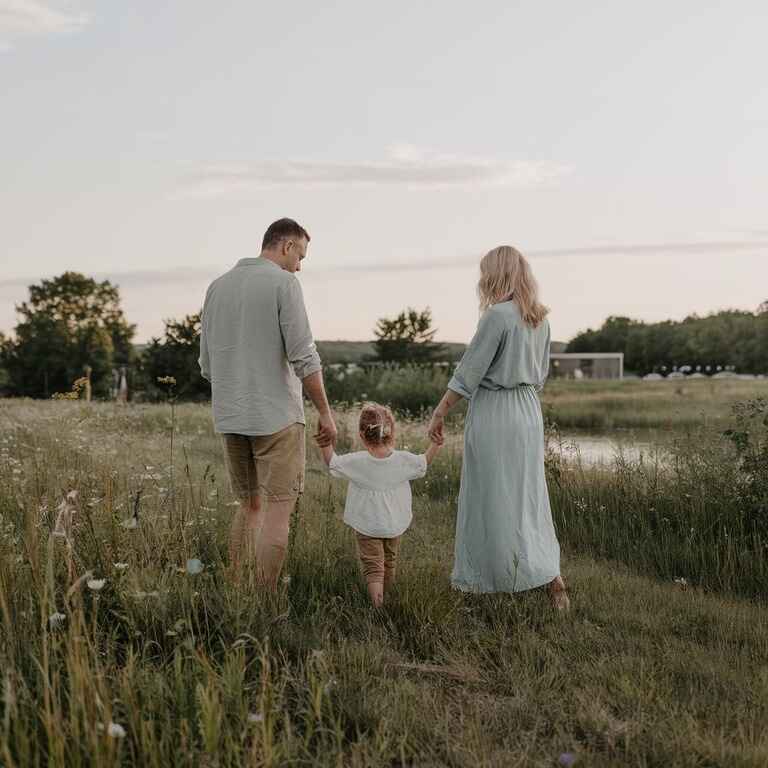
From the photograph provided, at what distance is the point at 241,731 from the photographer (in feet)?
9.77

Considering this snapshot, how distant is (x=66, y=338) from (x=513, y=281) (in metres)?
52.0

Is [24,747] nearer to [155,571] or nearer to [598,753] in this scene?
[155,571]

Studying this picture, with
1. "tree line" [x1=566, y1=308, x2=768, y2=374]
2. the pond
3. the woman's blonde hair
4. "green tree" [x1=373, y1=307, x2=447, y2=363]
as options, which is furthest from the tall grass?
"tree line" [x1=566, y1=308, x2=768, y2=374]

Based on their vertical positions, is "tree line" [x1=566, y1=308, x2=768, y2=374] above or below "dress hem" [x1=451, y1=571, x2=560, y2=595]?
above

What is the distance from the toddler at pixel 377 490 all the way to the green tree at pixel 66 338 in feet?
139

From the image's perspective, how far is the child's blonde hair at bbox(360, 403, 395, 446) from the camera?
4672 millimetres

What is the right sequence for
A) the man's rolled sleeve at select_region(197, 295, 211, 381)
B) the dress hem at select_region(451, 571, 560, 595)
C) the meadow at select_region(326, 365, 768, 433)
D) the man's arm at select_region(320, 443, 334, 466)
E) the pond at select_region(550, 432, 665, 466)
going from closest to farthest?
the man's arm at select_region(320, 443, 334, 466) → the dress hem at select_region(451, 571, 560, 595) → the man's rolled sleeve at select_region(197, 295, 211, 381) → the pond at select_region(550, 432, 665, 466) → the meadow at select_region(326, 365, 768, 433)

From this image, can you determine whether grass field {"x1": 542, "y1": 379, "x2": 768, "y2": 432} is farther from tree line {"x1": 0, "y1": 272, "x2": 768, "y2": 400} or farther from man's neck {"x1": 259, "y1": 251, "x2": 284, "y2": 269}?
man's neck {"x1": 259, "y1": 251, "x2": 284, "y2": 269}

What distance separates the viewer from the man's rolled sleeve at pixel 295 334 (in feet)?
15.3

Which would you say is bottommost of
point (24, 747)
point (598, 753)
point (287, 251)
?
point (598, 753)

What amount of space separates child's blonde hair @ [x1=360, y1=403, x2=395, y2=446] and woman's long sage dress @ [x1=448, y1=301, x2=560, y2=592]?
45 centimetres

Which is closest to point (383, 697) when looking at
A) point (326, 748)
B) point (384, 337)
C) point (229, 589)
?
point (326, 748)

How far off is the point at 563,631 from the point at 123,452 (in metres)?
6.95

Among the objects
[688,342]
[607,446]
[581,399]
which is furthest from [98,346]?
[688,342]
